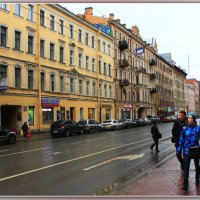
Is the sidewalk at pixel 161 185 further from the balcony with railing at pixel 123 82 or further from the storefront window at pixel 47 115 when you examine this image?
the balcony with railing at pixel 123 82

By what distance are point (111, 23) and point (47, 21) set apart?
2060 centimetres

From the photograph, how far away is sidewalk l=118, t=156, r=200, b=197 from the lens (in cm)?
807

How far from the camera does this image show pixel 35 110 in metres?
36.8

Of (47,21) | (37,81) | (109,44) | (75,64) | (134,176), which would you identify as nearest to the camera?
(134,176)

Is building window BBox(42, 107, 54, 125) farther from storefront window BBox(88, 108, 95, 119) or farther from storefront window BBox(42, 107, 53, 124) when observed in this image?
storefront window BBox(88, 108, 95, 119)

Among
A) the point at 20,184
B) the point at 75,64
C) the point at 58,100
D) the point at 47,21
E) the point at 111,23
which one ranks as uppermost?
the point at 111,23

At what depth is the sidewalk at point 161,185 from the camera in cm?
807

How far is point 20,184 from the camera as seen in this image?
31.6 ft

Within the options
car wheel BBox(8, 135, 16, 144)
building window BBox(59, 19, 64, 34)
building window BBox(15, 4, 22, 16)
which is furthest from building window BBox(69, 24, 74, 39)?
car wheel BBox(8, 135, 16, 144)

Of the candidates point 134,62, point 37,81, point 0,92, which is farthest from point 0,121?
point 134,62

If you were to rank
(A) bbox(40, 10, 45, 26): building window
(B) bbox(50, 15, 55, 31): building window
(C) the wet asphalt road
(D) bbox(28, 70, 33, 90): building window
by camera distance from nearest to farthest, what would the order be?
(C) the wet asphalt road → (D) bbox(28, 70, 33, 90): building window → (A) bbox(40, 10, 45, 26): building window → (B) bbox(50, 15, 55, 31): building window

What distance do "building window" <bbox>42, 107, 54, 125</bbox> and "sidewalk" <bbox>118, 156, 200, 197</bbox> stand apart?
1084 inches

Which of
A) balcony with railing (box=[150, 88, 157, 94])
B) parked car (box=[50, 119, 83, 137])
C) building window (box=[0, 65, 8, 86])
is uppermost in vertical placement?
balcony with railing (box=[150, 88, 157, 94])

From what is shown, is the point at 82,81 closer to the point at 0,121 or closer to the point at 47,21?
the point at 47,21
